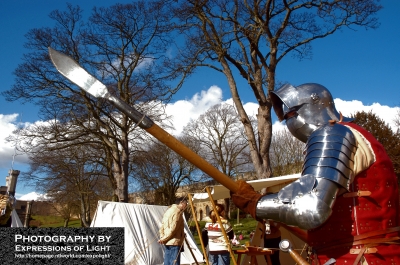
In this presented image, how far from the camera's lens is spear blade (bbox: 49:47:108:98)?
7.41 feet

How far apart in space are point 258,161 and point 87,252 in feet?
16.8

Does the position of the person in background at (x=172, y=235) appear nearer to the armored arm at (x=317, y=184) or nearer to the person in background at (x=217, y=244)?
the person in background at (x=217, y=244)

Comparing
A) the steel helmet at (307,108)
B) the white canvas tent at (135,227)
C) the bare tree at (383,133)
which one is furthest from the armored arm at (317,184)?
the bare tree at (383,133)

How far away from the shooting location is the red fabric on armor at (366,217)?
1.97 meters

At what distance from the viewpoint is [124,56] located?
55.1 ft

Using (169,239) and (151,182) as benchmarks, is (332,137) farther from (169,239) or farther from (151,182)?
(151,182)

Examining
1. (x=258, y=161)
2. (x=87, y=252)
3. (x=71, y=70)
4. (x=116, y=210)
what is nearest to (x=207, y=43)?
(x=258, y=161)

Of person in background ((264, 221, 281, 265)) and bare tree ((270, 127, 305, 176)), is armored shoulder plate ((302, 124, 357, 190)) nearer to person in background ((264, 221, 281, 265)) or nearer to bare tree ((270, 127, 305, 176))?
person in background ((264, 221, 281, 265))

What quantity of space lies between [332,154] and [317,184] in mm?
174

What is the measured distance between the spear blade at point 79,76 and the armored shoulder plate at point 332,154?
1220mm

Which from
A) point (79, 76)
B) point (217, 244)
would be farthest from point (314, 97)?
point (217, 244)

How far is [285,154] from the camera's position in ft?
101

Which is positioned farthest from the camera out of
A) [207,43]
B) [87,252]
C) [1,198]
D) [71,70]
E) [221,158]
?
[221,158]

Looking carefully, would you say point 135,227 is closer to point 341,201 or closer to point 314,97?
point 314,97
